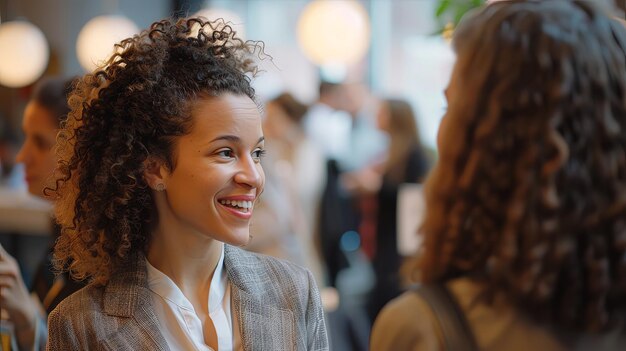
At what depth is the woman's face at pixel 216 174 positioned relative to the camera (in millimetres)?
1865

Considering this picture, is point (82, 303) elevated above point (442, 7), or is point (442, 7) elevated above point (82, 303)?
point (442, 7)

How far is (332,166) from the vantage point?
684 centimetres

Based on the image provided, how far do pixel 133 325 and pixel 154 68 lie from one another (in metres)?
0.58

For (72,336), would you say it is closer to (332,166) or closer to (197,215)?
(197,215)

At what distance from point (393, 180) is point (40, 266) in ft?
11.0

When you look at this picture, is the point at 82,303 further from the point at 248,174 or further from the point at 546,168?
the point at 546,168

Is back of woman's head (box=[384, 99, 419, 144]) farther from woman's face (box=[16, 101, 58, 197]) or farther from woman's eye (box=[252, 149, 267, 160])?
woman's eye (box=[252, 149, 267, 160])

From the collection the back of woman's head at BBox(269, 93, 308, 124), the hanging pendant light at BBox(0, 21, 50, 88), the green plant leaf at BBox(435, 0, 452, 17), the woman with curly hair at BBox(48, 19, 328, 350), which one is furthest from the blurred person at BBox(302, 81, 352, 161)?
the woman with curly hair at BBox(48, 19, 328, 350)

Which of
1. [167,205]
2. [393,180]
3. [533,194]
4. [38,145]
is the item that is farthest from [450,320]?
[393,180]

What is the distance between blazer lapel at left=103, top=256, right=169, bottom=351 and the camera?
182 cm

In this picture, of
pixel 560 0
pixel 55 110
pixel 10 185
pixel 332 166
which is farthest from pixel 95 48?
pixel 560 0

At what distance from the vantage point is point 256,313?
1.95 m

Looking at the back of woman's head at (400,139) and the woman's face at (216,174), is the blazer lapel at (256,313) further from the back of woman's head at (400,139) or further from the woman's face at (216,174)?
the back of woman's head at (400,139)

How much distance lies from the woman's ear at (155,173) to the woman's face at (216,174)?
0.01 meters
